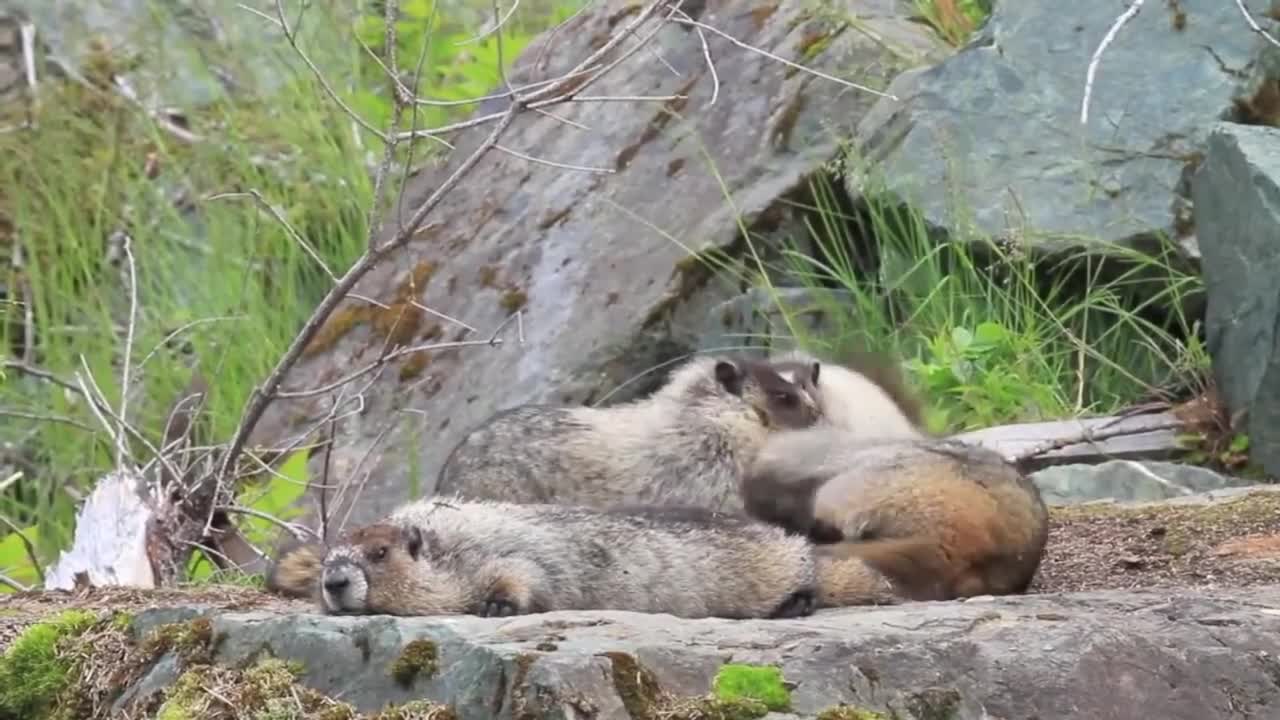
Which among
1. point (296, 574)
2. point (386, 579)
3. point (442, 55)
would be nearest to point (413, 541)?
point (386, 579)

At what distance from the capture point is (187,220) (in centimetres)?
1235

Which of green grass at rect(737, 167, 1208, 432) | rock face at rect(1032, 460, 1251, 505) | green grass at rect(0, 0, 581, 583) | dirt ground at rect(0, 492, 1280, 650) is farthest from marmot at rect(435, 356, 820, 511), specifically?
green grass at rect(0, 0, 581, 583)

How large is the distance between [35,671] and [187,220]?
25.6 ft

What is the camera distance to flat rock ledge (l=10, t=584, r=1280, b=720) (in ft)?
12.9

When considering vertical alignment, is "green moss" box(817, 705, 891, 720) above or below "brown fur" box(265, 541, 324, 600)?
above

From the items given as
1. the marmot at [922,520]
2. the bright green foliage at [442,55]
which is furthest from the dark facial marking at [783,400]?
the bright green foliage at [442,55]

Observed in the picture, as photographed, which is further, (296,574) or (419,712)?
(296,574)

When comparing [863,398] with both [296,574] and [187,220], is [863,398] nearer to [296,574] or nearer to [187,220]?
[296,574]

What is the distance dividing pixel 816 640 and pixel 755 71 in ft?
20.6

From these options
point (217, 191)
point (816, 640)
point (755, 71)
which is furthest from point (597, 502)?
point (217, 191)

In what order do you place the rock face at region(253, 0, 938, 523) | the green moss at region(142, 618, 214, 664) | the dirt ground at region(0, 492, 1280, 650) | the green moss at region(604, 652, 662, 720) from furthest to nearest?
the rock face at region(253, 0, 938, 523)
the dirt ground at region(0, 492, 1280, 650)
the green moss at region(142, 618, 214, 664)
the green moss at region(604, 652, 662, 720)

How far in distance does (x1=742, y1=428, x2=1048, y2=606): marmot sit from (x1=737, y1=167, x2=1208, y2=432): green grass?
261cm

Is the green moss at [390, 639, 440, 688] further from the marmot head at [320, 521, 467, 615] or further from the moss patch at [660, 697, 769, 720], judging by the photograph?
the marmot head at [320, 521, 467, 615]

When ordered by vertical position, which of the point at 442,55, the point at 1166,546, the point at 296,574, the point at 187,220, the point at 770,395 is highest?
the point at 442,55
